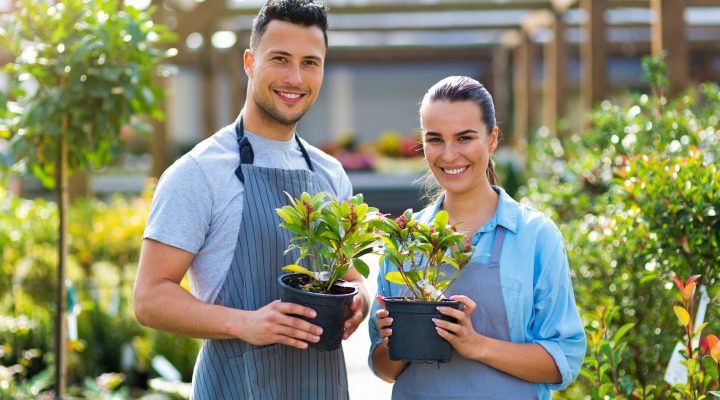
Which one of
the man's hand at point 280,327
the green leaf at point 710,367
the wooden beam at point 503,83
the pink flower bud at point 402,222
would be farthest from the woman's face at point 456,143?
the wooden beam at point 503,83

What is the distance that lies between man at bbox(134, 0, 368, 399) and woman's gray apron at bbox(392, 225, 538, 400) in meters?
0.20

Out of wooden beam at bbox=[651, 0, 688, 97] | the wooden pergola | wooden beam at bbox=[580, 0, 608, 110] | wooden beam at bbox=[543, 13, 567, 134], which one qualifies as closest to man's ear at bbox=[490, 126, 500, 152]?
the wooden pergola

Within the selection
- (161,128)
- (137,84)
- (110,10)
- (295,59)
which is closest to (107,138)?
(137,84)

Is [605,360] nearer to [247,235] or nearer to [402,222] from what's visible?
[402,222]

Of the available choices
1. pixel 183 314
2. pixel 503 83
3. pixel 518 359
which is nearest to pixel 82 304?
pixel 183 314

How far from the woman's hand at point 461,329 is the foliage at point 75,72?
198 cm

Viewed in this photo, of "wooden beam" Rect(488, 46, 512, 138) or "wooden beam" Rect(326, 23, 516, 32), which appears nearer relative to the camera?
"wooden beam" Rect(326, 23, 516, 32)

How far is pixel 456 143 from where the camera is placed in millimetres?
1954

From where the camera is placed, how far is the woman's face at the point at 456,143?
1.95 metres

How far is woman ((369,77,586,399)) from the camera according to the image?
1860 millimetres

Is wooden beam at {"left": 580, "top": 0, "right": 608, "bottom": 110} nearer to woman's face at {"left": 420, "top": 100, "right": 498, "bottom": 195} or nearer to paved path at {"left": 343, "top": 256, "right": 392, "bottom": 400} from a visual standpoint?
paved path at {"left": 343, "top": 256, "right": 392, "bottom": 400}

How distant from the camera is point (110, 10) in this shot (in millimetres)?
3357

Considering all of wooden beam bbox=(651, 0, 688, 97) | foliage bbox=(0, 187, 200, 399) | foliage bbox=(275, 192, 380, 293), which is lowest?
foliage bbox=(0, 187, 200, 399)

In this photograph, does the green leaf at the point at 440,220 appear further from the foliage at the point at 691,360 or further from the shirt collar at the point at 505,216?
the foliage at the point at 691,360
